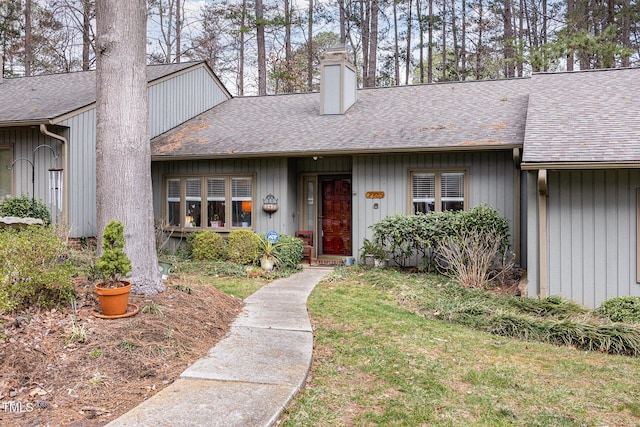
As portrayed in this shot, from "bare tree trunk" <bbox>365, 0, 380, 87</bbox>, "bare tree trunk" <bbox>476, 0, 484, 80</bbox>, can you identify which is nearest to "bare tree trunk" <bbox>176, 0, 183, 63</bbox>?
"bare tree trunk" <bbox>365, 0, 380, 87</bbox>

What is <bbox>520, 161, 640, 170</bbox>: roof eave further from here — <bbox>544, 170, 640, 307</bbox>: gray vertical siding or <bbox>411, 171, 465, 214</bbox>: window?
<bbox>411, 171, 465, 214</bbox>: window

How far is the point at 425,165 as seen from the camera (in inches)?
370

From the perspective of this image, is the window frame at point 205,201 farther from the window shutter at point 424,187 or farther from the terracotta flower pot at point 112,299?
the terracotta flower pot at point 112,299

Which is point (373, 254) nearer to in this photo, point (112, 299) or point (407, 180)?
point (407, 180)

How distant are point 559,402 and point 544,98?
23.0 feet

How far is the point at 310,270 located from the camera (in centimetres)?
922

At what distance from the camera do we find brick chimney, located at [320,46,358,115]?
1148 centimetres

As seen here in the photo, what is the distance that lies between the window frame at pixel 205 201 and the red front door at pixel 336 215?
5.34 ft

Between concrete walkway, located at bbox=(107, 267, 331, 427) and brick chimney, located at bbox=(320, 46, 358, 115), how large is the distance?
714 centimetres

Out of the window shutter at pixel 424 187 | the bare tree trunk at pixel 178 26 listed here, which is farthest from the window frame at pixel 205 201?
the bare tree trunk at pixel 178 26

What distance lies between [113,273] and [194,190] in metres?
6.92

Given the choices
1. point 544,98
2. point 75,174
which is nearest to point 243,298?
point 75,174

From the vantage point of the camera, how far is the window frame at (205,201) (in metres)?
10.5

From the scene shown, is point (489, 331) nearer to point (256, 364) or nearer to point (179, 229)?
point (256, 364)
